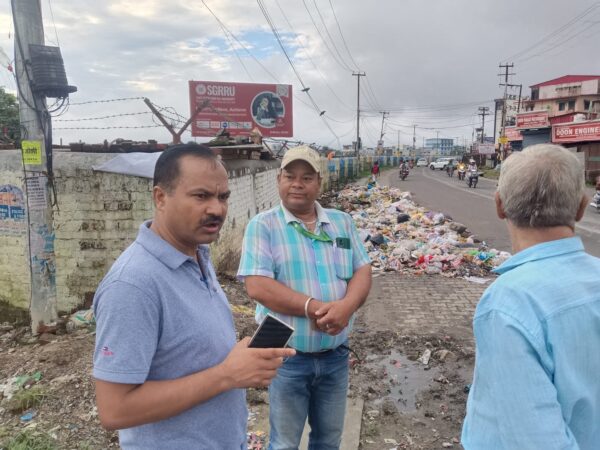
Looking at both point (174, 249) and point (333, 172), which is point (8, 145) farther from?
point (333, 172)

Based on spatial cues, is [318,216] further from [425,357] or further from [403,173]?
[403,173]

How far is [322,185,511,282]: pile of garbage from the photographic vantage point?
8.20 m

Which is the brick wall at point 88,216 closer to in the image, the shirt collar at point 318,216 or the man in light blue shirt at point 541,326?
the shirt collar at point 318,216

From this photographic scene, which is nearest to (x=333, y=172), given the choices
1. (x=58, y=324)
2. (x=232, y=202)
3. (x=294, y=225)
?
(x=232, y=202)

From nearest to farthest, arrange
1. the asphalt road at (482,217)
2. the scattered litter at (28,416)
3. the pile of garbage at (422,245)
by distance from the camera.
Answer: the scattered litter at (28,416)
the pile of garbage at (422,245)
the asphalt road at (482,217)

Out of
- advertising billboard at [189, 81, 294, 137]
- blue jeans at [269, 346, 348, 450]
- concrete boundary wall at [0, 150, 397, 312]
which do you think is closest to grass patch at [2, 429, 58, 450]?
→ blue jeans at [269, 346, 348, 450]

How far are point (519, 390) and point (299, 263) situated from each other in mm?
1267

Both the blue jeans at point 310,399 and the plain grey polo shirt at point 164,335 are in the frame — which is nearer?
the plain grey polo shirt at point 164,335

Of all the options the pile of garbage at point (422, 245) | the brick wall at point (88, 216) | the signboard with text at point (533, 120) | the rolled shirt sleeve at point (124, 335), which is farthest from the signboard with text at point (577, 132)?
the rolled shirt sleeve at point (124, 335)

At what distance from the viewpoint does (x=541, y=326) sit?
1146mm

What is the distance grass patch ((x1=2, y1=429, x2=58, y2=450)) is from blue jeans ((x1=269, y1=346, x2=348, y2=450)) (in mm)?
1809

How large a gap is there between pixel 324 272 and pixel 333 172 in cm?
2529

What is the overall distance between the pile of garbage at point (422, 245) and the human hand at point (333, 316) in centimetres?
608

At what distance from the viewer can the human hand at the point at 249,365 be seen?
4.33 feet
